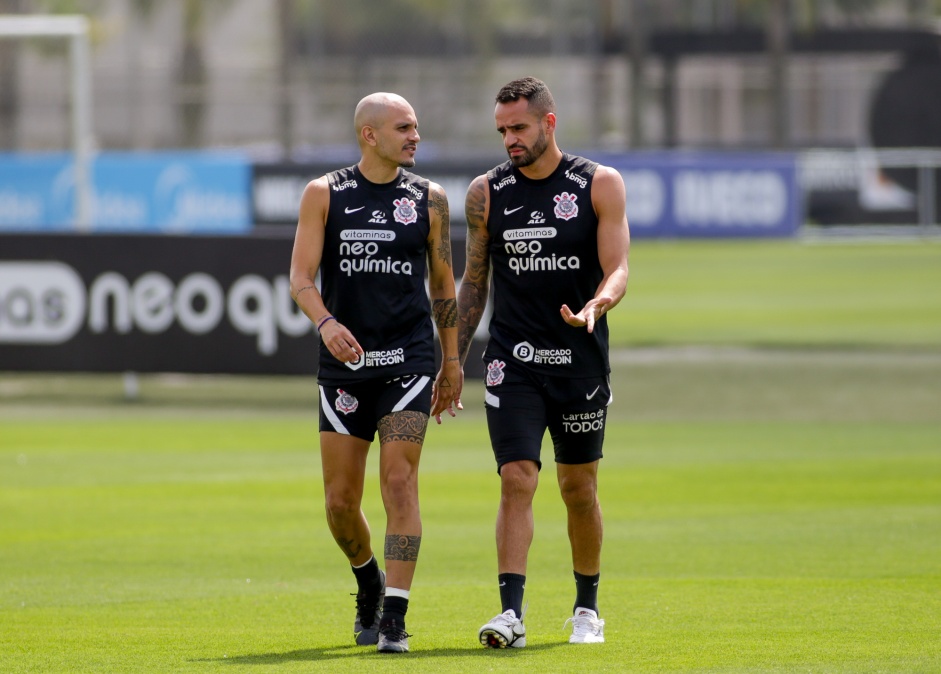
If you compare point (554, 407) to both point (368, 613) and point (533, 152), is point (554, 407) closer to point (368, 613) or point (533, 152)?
point (533, 152)

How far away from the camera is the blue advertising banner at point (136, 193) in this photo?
28328 mm

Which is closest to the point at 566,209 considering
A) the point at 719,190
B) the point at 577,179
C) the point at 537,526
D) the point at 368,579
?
the point at 577,179

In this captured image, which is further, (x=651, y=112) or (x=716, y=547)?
(x=651, y=112)

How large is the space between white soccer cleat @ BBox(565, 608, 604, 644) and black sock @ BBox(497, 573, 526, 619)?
0.31 metres

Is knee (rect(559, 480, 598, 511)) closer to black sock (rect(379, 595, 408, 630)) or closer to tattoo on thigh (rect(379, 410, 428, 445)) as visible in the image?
tattoo on thigh (rect(379, 410, 428, 445))

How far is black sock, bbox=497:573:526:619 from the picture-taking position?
22.5 ft

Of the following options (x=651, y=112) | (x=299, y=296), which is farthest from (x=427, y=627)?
(x=651, y=112)

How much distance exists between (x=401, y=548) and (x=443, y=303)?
1136 mm

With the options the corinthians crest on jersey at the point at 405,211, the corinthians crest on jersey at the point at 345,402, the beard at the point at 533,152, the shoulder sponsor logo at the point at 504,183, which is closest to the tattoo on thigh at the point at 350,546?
the corinthians crest on jersey at the point at 345,402

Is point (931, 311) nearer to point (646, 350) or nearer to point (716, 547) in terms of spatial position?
point (646, 350)

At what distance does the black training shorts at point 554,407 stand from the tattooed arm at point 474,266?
277mm

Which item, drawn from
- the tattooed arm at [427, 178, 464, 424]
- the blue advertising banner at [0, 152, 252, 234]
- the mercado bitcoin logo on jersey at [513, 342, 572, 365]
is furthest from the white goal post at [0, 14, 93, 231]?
the mercado bitcoin logo on jersey at [513, 342, 572, 365]

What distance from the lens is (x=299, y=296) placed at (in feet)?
23.0

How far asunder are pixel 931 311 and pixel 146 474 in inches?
596
